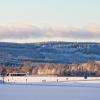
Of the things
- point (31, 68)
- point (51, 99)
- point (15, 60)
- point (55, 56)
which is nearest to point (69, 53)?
point (55, 56)

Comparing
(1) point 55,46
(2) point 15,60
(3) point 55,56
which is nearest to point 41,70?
(2) point 15,60

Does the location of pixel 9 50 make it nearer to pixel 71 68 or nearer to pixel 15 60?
pixel 15 60

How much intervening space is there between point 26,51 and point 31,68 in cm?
2870

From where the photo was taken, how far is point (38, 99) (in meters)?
27.8

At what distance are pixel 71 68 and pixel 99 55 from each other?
26509 mm

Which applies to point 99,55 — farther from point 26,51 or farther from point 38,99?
point 38,99

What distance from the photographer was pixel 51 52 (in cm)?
9769

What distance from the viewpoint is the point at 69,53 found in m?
97.2

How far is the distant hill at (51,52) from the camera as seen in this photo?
293 feet

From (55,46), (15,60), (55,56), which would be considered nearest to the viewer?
(15,60)

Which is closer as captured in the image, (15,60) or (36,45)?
(15,60)

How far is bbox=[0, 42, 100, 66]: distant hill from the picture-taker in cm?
8925

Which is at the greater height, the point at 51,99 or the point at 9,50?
the point at 9,50

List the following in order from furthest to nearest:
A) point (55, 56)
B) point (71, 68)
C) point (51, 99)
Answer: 1. point (55, 56)
2. point (71, 68)
3. point (51, 99)
